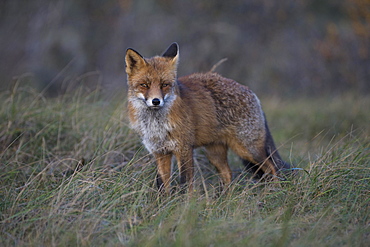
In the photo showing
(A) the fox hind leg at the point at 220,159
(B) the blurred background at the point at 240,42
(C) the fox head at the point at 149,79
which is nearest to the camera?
(C) the fox head at the point at 149,79

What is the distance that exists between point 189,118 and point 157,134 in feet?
1.33

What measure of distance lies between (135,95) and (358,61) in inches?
430

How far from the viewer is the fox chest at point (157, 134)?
163 inches

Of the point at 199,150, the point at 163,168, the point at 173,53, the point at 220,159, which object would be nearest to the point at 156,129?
the point at 163,168

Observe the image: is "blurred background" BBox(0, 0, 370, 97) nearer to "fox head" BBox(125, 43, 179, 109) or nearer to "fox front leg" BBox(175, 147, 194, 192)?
"fox head" BBox(125, 43, 179, 109)

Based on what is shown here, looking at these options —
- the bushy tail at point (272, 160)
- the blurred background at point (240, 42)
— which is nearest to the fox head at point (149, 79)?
the bushy tail at point (272, 160)

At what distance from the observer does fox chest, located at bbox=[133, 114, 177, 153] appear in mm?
4129

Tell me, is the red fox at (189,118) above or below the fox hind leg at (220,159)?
above

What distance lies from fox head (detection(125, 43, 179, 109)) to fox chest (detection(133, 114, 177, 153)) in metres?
0.19

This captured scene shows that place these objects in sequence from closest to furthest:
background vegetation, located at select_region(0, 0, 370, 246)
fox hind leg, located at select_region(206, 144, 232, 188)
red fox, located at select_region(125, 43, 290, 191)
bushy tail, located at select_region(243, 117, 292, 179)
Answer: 1. background vegetation, located at select_region(0, 0, 370, 246)
2. red fox, located at select_region(125, 43, 290, 191)
3. bushy tail, located at select_region(243, 117, 292, 179)
4. fox hind leg, located at select_region(206, 144, 232, 188)

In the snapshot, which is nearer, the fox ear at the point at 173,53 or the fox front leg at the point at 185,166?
the fox front leg at the point at 185,166

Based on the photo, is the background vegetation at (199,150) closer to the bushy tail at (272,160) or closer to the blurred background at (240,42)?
the blurred background at (240,42)

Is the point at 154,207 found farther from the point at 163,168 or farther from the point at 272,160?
the point at 272,160

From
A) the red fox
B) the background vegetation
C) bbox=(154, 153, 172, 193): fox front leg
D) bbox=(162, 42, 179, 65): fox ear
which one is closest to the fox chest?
the red fox
